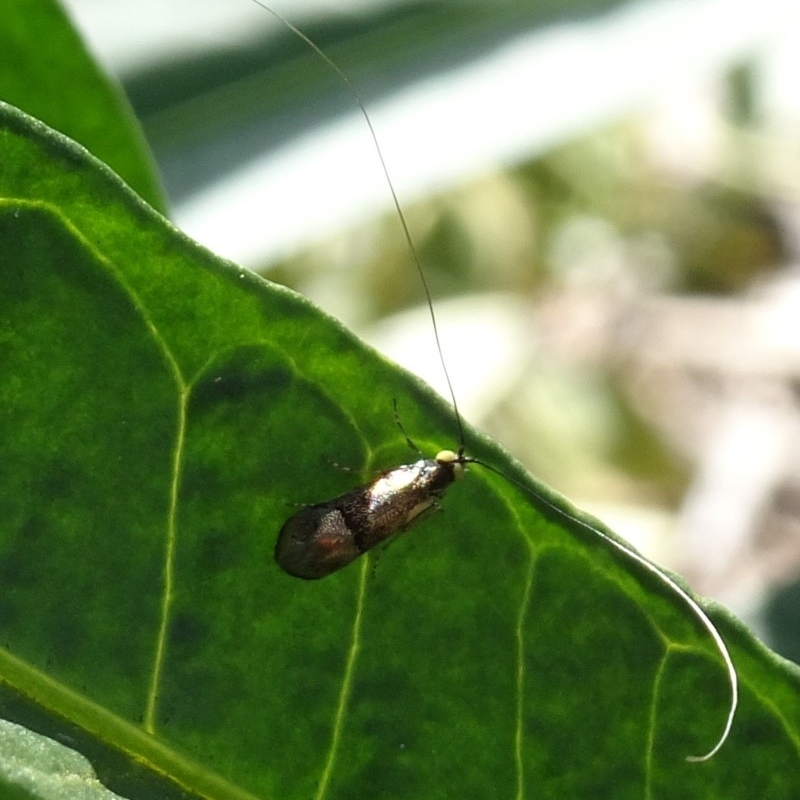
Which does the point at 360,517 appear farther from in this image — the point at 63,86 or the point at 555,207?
the point at 555,207

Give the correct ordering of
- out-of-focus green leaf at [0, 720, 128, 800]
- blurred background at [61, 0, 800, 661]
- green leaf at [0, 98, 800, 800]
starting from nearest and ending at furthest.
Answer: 1. out-of-focus green leaf at [0, 720, 128, 800]
2. green leaf at [0, 98, 800, 800]
3. blurred background at [61, 0, 800, 661]

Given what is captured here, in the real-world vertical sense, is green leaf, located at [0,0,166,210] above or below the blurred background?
above

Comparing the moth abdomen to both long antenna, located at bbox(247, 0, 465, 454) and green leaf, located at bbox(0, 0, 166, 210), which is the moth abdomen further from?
green leaf, located at bbox(0, 0, 166, 210)

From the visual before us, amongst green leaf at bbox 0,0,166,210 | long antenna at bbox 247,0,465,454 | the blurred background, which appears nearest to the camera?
green leaf at bbox 0,0,166,210

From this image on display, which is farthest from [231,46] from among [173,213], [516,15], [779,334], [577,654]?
[779,334]

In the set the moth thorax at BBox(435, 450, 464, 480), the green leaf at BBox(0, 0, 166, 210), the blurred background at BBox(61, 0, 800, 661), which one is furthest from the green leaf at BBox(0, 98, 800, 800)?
the blurred background at BBox(61, 0, 800, 661)

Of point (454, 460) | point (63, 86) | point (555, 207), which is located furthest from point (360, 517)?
Result: point (555, 207)

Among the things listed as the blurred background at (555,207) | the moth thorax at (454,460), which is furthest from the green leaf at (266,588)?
the blurred background at (555,207)

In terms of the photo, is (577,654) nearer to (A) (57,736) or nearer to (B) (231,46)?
(A) (57,736)
